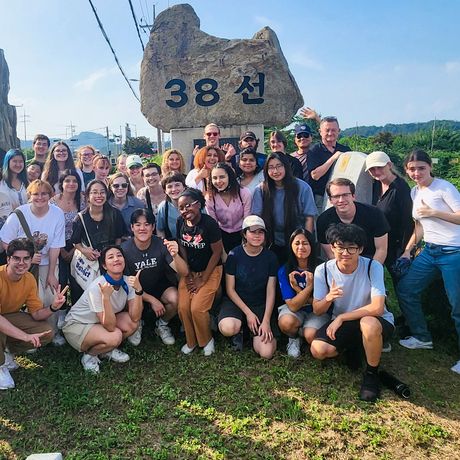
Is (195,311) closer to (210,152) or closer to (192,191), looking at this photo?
(192,191)

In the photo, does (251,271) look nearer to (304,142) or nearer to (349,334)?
(349,334)

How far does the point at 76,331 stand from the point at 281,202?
2163 mm

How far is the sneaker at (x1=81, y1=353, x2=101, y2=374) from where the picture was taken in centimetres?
351

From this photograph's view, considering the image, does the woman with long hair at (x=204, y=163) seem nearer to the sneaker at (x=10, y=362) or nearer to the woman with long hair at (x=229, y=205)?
the woman with long hair at (x=229, y=205)

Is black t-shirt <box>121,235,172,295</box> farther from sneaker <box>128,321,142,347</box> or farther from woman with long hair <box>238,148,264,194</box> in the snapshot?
woman with long hair <box>238,148,264,194</box>

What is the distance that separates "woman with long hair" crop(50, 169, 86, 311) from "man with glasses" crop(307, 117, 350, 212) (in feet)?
8.35

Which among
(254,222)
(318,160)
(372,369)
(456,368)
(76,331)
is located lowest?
(456,368)

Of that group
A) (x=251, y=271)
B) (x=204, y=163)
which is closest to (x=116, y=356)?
(x=251, y=271)

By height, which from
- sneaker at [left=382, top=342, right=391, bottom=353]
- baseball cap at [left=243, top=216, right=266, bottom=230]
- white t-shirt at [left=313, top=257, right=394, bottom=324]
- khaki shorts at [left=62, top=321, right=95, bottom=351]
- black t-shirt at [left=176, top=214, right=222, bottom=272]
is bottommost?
sneaker at [left=382, top=342, right=391, bottom=353]

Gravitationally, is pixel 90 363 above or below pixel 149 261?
below

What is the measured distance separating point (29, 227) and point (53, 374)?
1311 millimetres

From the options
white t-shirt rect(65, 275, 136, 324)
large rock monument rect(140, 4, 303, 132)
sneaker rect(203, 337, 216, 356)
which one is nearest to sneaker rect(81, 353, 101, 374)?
white t-shirt rect(65, 275, 136, 324)

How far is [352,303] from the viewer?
133 inches

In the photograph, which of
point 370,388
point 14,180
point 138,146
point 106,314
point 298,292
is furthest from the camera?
point 138,146
